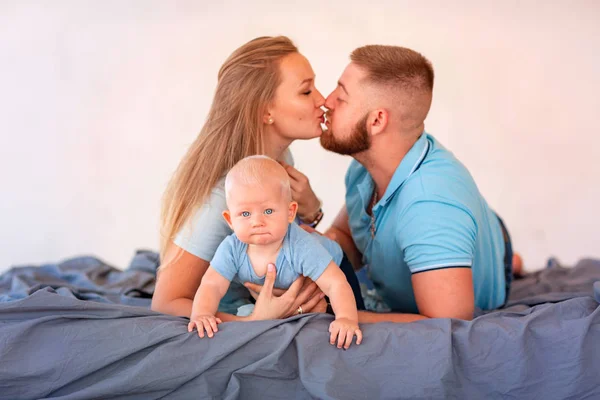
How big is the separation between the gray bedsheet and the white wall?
2844 millimetres

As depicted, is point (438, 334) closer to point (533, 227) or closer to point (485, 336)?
point (485, 336)

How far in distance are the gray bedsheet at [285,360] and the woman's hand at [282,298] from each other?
115 millimetres

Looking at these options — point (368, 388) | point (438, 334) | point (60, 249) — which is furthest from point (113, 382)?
point (60, 249)

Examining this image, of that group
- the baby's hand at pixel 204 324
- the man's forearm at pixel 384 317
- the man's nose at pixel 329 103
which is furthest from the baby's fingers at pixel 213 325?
the man's nose at pixel 329 103

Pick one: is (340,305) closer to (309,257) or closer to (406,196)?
(309,257)

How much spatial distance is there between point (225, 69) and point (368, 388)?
4.12ft

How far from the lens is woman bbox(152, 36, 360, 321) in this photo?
2461 millimetres

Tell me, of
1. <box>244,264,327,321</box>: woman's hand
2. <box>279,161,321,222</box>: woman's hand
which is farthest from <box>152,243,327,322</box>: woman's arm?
<box>279,161,321,222</box>: woman's hand

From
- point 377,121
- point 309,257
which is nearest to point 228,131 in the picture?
point 377,121

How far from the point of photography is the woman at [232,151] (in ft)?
8.07

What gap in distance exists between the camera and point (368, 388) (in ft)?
6.59

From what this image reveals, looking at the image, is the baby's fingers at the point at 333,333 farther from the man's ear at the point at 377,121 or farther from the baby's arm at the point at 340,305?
the man's ear at the point at 377,121

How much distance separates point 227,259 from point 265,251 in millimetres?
115

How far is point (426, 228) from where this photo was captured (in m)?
2.35
